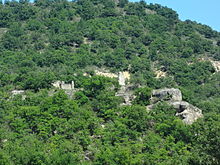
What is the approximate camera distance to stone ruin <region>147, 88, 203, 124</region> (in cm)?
6888

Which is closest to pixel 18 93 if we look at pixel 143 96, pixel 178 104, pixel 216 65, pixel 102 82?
pixel 102 82

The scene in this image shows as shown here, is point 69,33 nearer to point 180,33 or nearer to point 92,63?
point 92,63

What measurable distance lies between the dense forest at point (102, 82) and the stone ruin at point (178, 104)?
117 cm

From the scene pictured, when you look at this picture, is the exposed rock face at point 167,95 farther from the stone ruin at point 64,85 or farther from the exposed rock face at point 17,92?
the exposed rock face at point 17,92

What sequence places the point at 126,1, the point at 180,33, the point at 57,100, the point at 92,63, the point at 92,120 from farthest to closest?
the point at 126,1, the point at 180,33, the point at 92,63, the point at 57,100, the point at 92,120

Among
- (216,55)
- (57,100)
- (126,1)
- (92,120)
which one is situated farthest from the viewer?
(126,1)

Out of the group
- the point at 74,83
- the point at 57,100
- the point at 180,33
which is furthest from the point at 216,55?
the point at 57,100

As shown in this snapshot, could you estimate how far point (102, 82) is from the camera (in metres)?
79.2

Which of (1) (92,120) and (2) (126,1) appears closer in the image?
(1) (92,120)

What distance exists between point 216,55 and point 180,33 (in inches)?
657

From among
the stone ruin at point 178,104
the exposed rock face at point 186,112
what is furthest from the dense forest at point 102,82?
the exposed rock face at point 186,112

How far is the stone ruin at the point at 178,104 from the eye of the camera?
68.9 meters

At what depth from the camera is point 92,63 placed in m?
102

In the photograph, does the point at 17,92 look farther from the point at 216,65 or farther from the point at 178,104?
the point at 216,65
